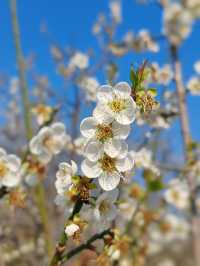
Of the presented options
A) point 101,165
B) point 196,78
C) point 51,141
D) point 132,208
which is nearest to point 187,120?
point 196,78

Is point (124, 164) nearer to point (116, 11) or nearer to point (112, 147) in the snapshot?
point (112, 147)

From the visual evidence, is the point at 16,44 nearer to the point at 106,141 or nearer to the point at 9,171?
the point at 9,171

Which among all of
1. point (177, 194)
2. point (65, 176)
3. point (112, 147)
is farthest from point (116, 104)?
point (177, 194)

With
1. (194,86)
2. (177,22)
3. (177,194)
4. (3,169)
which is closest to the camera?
(3,169)

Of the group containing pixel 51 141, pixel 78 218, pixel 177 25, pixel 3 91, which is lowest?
pixel 78 218

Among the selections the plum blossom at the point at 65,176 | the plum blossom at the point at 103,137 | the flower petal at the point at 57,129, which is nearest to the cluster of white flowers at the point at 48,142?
the flower petal at the point at 57,129

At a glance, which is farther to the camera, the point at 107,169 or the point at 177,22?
the point at 177,22
